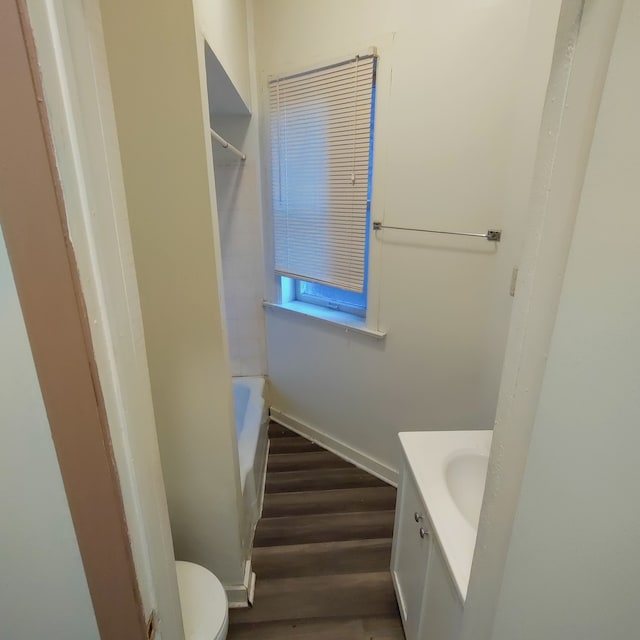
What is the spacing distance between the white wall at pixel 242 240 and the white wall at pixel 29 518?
1.89 m

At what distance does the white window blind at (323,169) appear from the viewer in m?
1.84

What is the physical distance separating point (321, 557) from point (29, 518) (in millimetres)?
1487

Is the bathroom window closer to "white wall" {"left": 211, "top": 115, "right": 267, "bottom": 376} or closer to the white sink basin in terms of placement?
"white wall" {"left": 211, "top": 115, "right": 267, "bottom": 376}

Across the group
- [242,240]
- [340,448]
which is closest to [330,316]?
[242,240]

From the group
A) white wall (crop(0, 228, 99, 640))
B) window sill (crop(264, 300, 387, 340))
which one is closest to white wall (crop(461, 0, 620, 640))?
white wall (crop(0, 228, 99, 640))

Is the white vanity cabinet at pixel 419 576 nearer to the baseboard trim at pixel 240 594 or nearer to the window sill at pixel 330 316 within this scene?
the baseboard trim at pixel 240 594

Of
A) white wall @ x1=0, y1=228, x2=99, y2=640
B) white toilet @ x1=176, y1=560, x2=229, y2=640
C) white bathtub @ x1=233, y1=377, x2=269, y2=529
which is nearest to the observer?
white wall @ x1=0, y1=228, x2=99, y2=640

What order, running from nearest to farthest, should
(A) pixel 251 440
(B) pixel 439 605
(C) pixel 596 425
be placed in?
(C) pixel 596 425 < (B) pixel 439 605 < (A) pixel 251 440

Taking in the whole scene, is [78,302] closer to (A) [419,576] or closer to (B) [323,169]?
(A) [419,576]

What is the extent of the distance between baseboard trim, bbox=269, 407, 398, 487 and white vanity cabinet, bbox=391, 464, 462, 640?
0.65 m

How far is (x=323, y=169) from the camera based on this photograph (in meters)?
2.03

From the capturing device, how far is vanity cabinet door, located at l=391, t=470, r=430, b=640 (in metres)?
1.15

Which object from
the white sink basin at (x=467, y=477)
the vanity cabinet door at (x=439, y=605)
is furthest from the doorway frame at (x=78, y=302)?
the white sink basin at (x=467, y=477)

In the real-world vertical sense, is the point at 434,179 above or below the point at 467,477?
above
